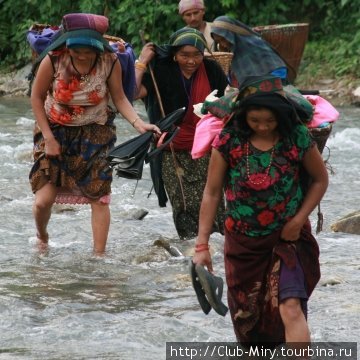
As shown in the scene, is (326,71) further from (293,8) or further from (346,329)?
(346,329)

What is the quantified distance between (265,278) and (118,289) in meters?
1.77

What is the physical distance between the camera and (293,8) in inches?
749

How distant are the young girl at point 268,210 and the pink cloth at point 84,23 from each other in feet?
6.53

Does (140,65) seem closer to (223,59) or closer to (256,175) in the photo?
(223,59)

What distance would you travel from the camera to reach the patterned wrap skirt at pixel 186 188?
7551mm

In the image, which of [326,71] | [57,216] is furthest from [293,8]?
[57,216]

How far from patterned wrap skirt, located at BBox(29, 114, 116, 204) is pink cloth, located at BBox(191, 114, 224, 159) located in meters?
1.97

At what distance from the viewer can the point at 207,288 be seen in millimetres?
4613

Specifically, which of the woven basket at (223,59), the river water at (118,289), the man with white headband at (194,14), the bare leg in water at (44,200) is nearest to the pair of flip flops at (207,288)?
the river water at (118,289)

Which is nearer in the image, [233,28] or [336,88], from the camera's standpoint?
[233,28]

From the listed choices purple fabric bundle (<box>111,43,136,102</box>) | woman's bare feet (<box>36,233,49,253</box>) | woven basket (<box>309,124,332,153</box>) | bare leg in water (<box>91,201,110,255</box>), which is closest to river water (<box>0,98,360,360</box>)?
woman's bare feet (<box>36,233,49,253</box>)

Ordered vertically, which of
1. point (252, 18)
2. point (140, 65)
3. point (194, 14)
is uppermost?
point (194, 14)

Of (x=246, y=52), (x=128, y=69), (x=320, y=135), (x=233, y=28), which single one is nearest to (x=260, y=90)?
(x=320, y=135)

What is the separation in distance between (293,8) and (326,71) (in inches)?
84.0
